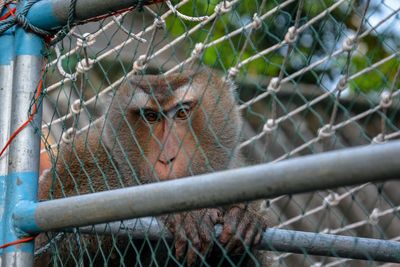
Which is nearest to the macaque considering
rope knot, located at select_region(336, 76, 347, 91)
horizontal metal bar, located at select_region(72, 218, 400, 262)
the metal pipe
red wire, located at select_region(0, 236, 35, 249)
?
horizontal metal bar, located at select_region(72, 218, 400, 262)

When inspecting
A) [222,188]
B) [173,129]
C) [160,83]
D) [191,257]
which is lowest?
[222,188]

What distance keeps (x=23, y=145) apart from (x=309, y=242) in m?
1.03

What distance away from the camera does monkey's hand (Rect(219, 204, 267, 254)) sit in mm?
2783

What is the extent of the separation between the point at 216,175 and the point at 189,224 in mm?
779

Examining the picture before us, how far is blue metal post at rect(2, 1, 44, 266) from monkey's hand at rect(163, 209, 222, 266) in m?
0.49

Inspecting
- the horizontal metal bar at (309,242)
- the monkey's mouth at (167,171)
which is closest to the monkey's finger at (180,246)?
the horizontal metal bar at (309,242)

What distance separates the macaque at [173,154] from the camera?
2.85m

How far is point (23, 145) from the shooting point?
282cm

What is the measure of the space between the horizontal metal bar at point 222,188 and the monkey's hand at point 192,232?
16.5 inches

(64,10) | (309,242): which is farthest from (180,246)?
(64,10)

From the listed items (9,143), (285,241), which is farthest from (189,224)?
(9,143)

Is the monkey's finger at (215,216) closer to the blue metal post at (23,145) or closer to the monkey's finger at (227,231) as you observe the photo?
the monkey's finger at (227,231)

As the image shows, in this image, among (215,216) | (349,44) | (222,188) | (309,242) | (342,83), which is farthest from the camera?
(349,44)

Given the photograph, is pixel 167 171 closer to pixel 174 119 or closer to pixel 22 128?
pixel 174 119
